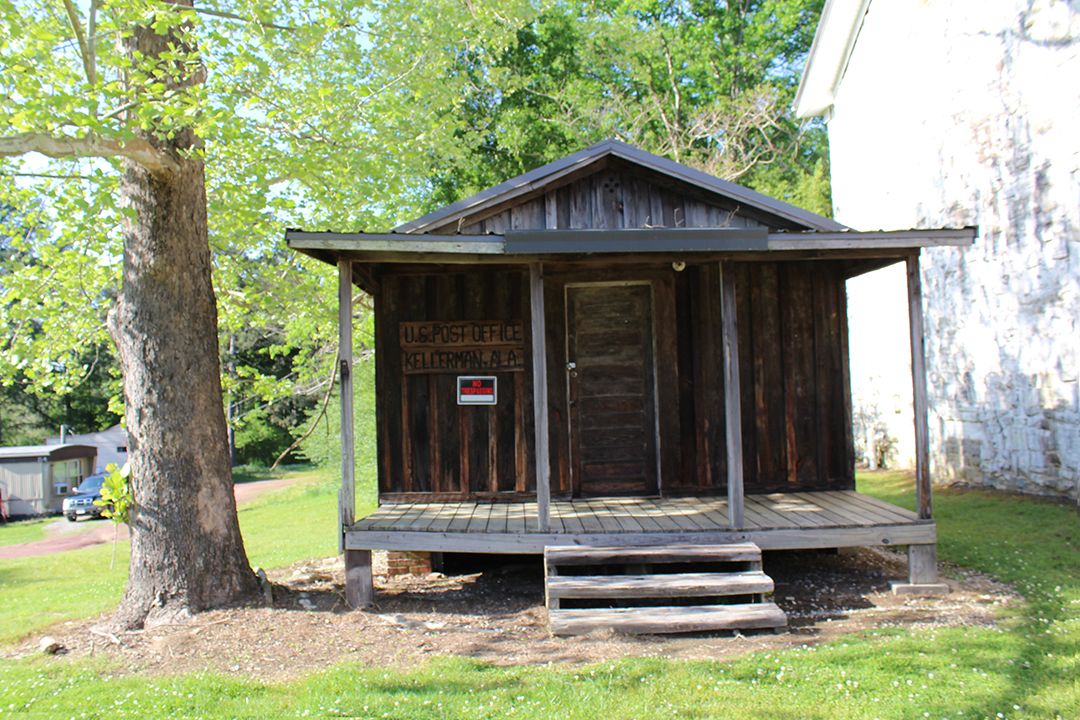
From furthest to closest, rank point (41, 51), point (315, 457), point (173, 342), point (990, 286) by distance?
point (315, 457) → point (990, 286) → point (173, 342) → point (41, 51)

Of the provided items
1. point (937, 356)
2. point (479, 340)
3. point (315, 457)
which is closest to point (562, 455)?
point (479, 340)

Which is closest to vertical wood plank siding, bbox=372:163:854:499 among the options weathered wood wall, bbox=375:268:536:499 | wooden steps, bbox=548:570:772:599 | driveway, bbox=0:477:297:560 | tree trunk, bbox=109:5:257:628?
weathered wood wall, bbox=375:268:536:499

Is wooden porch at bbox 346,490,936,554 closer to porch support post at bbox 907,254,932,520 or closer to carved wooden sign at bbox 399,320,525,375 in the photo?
porch support post at bbox 907,254,932,520

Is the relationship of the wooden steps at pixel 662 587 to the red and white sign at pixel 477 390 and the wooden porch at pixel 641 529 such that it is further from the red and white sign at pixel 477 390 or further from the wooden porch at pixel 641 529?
the red and white sign at pixel 477 390

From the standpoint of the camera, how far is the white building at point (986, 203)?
10000 millimetres

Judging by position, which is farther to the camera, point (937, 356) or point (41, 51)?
point (937, 356)

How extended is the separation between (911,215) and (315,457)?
15.5 m

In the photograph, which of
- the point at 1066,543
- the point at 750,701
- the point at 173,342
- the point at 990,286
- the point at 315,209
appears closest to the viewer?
the point at 750,701

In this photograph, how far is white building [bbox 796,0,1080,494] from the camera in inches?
394

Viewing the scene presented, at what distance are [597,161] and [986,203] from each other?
22.8 ft

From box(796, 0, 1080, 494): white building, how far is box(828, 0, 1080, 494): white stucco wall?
0.02 meters

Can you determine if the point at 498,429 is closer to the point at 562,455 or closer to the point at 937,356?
the point at 562,455

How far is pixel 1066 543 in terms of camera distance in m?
8.26

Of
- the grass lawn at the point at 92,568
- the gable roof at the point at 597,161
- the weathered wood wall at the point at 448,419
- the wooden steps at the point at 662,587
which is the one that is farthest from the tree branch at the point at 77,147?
the wooden steps at the point at 662,587
